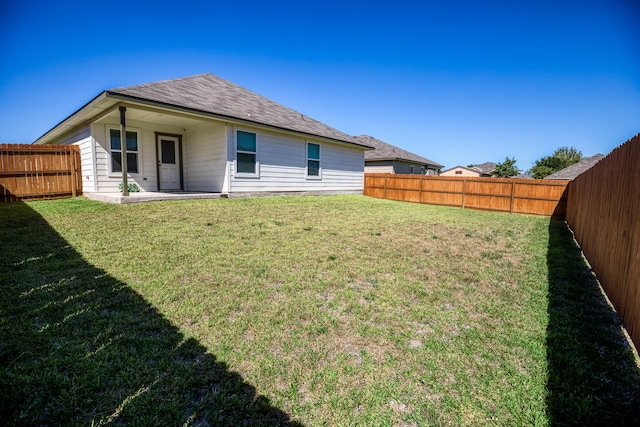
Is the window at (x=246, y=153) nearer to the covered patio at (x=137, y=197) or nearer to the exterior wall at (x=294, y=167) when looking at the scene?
the exterior wall at (x=294, y=167)

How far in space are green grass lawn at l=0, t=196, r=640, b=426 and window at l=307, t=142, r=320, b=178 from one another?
30.3 ft

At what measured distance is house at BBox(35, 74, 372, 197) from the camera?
370 inches

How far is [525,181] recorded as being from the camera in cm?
1286

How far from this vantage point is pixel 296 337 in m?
2.55

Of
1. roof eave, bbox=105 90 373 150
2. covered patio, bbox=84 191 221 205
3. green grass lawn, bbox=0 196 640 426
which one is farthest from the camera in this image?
covered patio, bbox=84 191 221 205

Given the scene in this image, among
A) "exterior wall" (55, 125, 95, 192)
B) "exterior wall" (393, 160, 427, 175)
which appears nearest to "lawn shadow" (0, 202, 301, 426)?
"exterior wall" (55, 125, 95, 192)

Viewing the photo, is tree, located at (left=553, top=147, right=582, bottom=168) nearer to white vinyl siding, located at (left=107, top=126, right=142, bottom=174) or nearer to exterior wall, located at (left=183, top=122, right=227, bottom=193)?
exterior wall, located at (left=183, top=122, right=227, bottom=193)

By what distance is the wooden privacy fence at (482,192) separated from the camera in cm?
1245

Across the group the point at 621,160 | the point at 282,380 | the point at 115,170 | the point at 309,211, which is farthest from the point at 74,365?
the point at 115,170

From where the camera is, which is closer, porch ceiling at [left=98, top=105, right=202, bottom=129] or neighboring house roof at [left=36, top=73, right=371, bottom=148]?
neighboring house roof at [left=36, top=73, right=371, bottom=148]

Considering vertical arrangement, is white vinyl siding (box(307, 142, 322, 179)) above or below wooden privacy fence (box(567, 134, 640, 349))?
above

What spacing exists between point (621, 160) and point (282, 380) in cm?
483

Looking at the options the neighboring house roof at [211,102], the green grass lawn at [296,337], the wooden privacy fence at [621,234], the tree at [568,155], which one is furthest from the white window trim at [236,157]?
the tree at [568,155]

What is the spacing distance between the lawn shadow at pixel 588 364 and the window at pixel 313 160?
11284mm
